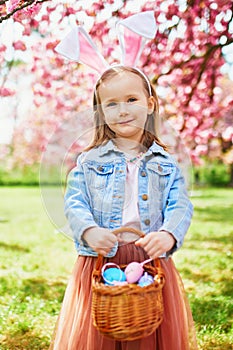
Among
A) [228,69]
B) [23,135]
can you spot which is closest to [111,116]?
[228,69]

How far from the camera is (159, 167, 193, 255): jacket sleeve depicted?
212 cm

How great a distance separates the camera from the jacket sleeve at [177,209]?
6.96 ft

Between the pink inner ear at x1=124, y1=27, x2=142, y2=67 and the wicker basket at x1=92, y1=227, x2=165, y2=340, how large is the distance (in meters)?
1.03

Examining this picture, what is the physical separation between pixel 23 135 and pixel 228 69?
48.6 feet

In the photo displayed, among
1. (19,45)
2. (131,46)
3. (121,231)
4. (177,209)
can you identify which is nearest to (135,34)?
(131,46)

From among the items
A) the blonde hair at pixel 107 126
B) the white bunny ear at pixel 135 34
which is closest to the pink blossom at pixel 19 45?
the white bunny ear at pixel 135 34

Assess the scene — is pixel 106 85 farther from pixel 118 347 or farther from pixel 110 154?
pixel 118 347

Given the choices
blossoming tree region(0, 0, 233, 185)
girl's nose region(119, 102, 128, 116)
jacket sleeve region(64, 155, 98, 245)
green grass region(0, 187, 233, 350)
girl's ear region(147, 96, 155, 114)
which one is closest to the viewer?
jacket sleeve region(64, 155, 98, 245)

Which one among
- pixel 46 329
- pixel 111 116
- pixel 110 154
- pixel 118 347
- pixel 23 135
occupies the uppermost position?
pixel 111 116

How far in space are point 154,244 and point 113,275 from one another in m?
0.19

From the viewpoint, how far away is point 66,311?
2.34 meters

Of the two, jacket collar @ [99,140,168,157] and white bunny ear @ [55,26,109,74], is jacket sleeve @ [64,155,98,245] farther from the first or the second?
white bunny ear @ [55,26,109,74]

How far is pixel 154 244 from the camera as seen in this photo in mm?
2035

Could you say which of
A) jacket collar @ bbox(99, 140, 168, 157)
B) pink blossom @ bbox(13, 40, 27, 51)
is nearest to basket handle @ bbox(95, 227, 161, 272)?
jacket collar @ bbox(99, 140, 168, 157)
